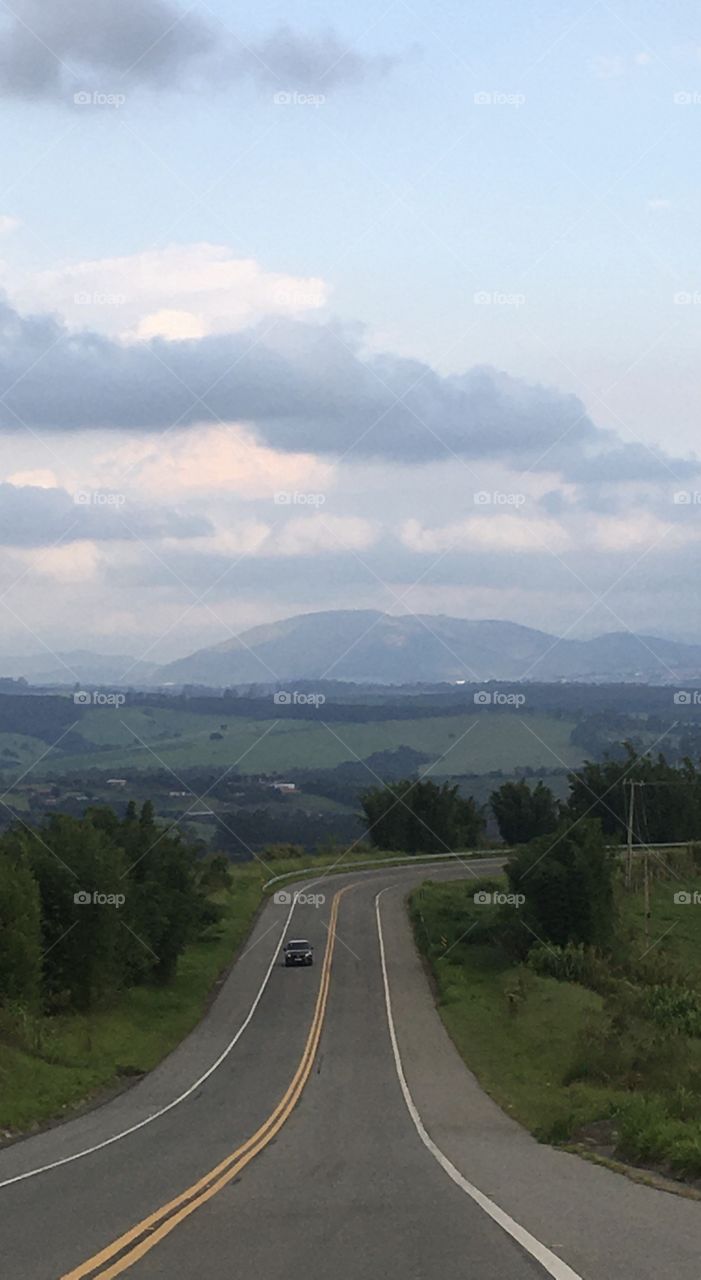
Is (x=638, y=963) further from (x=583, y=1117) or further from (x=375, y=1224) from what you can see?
(x=375, y=1224)

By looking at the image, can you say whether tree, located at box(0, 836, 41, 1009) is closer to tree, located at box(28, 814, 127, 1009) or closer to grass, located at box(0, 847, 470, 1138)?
grass, located at box(0, 847, 470, 1138)

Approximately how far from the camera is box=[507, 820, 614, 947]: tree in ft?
207

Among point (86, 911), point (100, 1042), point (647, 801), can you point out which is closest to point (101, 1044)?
point (100, 1042)

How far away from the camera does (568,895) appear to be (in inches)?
2500

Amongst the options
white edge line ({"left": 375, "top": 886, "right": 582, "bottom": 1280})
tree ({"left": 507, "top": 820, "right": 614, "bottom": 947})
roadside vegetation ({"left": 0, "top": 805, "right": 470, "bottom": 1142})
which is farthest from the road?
tree ({"left": 507, "top": 820, "right": 614, "bottom": 947})

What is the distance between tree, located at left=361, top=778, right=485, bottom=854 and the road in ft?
252

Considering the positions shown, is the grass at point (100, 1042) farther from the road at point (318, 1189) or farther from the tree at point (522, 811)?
the tree at point (522, 811)

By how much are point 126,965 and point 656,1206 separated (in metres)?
37.4

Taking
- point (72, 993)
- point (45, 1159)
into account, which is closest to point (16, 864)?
point (72, 993)

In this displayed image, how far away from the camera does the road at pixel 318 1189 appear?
10.4 m

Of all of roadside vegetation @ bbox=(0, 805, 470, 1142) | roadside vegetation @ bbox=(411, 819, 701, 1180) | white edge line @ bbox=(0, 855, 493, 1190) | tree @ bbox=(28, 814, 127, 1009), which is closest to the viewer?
white edge line @ bbox=(0, 855, 493, 1190)

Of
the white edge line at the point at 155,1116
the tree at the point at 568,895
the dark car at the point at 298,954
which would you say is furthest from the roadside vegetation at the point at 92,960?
the tree at the point at 568,895

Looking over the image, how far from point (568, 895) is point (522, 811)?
61.9 meters

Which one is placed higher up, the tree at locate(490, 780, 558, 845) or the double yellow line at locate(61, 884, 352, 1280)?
the tree at locate(490, 780, 558, 845)
